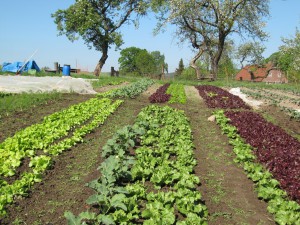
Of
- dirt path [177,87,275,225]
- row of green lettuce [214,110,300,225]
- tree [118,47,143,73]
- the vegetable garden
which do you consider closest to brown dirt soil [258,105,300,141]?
the vegetable garden

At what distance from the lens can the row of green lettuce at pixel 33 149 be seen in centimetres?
463

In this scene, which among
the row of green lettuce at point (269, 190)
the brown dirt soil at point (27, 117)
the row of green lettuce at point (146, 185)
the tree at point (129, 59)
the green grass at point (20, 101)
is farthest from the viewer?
the tree at point (129, 59)

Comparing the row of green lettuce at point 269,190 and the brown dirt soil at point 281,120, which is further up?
the brown dirt soil at point 281,120

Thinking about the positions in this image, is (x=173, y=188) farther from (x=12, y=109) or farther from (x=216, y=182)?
(x=12, y=109)

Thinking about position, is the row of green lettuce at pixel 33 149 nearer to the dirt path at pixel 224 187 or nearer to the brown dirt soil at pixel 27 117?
the brown dirt soil at pixel 27 117

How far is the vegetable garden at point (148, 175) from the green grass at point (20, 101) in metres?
1.35

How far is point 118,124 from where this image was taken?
9.35 meters

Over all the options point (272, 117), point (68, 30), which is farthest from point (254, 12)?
point (272, 117)

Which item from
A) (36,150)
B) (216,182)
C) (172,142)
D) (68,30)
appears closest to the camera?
(216,182)

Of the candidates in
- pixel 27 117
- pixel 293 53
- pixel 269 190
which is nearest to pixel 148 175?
pixel 269 190

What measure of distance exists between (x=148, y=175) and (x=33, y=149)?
2.31 m

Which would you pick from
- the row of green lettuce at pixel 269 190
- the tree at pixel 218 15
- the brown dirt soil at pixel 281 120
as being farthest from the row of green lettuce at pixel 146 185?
the tree at pixel 218 15

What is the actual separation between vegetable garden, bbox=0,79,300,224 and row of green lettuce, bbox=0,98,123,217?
0.02 metres

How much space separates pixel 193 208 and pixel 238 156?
255cm
